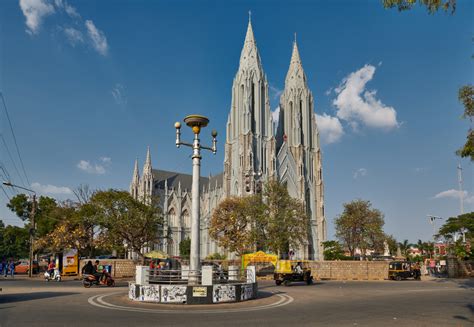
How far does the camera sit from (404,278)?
39312 millimetres

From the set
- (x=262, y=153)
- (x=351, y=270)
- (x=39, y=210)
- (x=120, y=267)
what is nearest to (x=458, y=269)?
(x=351, y=270)

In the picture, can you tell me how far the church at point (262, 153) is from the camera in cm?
9119

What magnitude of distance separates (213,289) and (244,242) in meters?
36.9

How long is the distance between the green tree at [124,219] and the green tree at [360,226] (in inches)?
1137

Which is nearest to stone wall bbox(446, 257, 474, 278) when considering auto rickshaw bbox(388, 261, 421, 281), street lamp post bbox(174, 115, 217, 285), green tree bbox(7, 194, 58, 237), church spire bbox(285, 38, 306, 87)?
auto rickshaw bbox(388, 261, 421, 281)

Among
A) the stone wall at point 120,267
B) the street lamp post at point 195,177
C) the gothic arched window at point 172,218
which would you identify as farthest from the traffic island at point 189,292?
the gothic arched window at point 172,218

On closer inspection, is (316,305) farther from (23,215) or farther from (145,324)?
(23,215)

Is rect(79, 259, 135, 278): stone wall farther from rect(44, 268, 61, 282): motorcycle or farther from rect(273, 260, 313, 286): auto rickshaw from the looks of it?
rect(273, 260, 313, 286): auto rickshaw

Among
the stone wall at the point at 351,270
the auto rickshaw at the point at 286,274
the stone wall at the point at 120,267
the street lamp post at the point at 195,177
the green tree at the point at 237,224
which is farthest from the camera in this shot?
the green tree at the point at 237,224

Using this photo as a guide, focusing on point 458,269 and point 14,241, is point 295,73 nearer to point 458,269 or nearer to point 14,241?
point 458,269

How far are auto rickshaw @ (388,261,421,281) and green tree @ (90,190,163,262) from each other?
970 inches

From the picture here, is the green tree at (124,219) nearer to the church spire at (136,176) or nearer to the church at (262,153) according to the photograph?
the church at (262,153)

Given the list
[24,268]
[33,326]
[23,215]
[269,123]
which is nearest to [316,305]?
[33,326]

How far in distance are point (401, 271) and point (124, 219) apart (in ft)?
91.2
